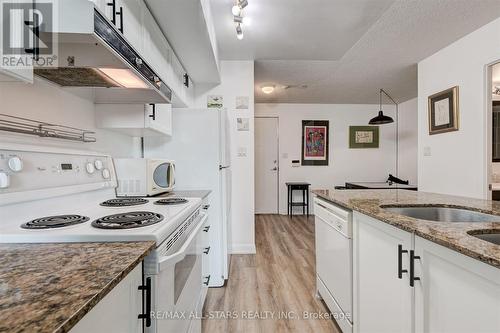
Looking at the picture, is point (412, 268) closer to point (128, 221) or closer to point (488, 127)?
point (128, 221)

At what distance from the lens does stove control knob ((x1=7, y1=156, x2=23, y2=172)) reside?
0.93m

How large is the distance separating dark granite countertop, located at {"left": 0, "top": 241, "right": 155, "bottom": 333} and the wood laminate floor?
130 cm

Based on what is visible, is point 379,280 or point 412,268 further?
point 379,280

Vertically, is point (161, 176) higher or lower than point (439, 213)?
higher

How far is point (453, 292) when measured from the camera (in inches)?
30.3

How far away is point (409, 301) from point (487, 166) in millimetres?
2355

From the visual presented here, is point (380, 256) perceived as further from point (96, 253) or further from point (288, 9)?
point (288, 9)

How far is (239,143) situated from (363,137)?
3622mm

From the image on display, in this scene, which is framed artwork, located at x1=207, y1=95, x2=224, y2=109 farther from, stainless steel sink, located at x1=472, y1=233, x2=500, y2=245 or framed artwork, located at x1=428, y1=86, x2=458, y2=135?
stainless steel sink, located at x1=472, y1=233, x2=500, y2=245

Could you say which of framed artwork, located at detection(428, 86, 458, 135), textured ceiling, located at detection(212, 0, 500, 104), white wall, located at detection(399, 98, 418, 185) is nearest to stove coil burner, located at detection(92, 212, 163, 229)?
textured ceiling, located at detection(212, 0, 500, 104)

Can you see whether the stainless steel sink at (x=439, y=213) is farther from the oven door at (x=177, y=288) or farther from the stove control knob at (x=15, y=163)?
the stove control knob at (x=15, y=163)

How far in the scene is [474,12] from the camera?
7.18 feet

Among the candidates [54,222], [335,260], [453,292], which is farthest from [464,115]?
[54,222]

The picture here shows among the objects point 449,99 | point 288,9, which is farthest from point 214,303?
point 449,99
